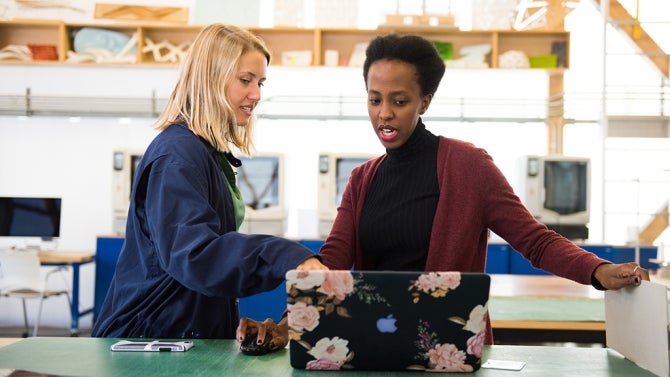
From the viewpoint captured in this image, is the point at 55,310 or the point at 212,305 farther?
the point at 55,310

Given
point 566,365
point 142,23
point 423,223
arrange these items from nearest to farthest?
point 566,365 → point 423,223 → point 142,23

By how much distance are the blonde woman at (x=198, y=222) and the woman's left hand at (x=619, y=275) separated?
0.67 metres

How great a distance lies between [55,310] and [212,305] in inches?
233

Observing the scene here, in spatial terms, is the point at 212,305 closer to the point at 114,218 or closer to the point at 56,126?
the point at 114,218

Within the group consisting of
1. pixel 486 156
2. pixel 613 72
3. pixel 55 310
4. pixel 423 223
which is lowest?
pixel 55 310

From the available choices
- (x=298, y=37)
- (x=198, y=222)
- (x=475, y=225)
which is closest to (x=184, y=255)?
(x=198, y=222)

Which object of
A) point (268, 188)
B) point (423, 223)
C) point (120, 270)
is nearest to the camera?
point (120, 270)

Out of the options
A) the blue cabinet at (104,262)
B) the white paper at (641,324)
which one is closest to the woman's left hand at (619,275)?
the white paper at (641,324)

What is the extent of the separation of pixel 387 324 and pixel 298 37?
594cm

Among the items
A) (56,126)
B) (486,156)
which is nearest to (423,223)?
(486,156)

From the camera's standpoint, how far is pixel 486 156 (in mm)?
1943

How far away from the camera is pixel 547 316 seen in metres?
3.08

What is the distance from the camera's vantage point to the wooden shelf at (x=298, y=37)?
6957 millimetres

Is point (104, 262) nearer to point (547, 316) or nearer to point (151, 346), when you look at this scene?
point (547, 316)
